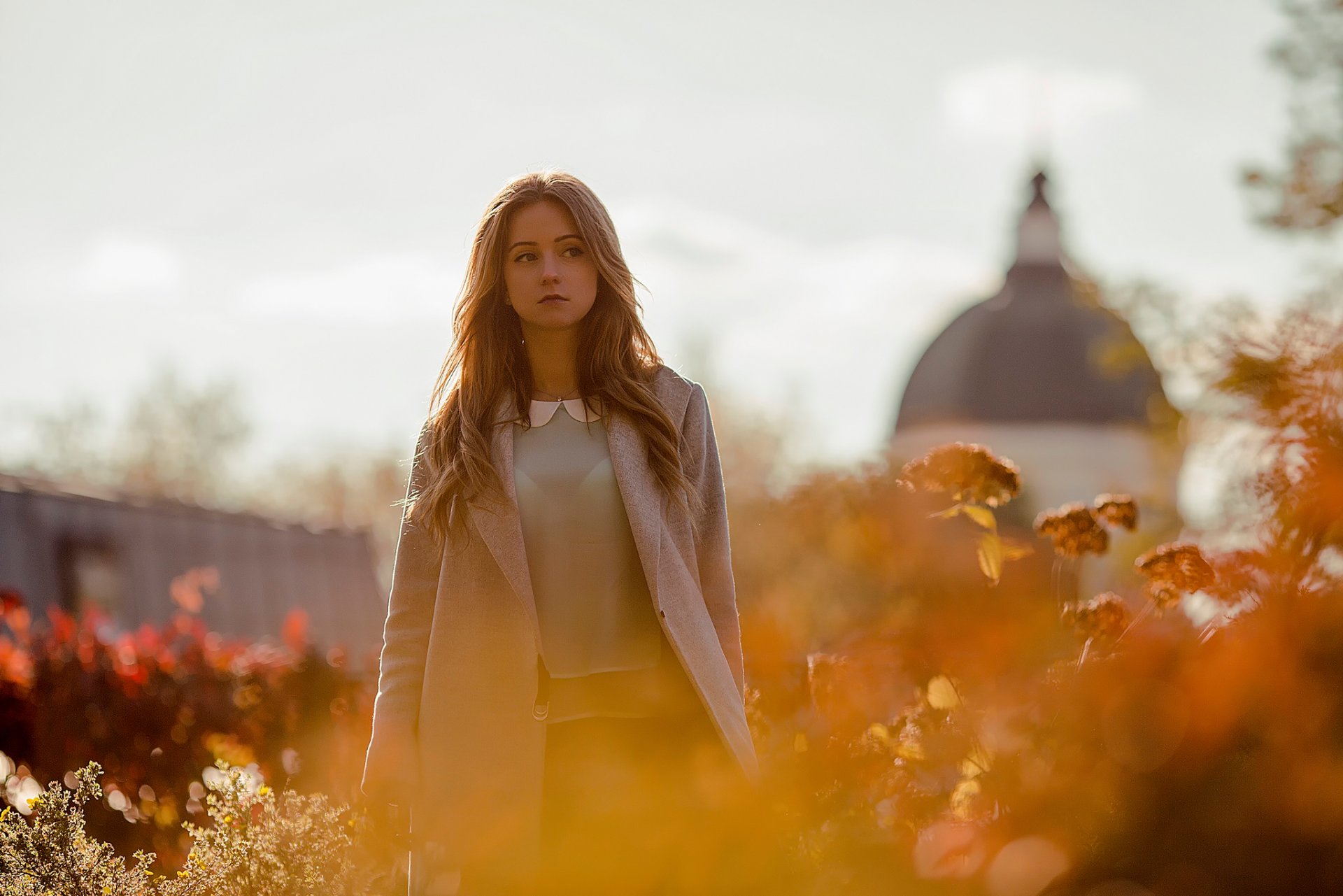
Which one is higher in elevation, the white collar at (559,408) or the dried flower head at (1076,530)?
the white collar at (559,408)

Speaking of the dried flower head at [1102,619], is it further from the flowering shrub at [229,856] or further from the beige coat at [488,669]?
the flowering shrub at [229,856]

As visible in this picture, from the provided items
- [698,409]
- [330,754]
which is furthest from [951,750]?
[330,754]

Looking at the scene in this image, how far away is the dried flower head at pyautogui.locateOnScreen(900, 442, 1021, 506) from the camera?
3760mm

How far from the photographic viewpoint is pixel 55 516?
1558 cm

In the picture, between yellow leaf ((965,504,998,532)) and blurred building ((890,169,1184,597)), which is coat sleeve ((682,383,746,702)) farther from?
blurred building ((890,169,1184,597))

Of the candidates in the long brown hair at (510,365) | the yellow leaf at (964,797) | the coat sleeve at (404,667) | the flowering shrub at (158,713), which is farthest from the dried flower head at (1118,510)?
the flowering shrub at (158,713)

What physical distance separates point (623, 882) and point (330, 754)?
414 cm

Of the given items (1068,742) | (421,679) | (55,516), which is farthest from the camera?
(55,516)

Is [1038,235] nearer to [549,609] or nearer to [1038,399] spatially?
[1038,399]

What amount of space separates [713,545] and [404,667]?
711 mm

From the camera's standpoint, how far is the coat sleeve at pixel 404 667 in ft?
9.77

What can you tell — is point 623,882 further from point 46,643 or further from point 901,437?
point 901,437

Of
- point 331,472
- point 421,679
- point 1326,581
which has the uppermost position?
point 1326,581

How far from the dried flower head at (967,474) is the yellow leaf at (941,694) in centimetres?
82
